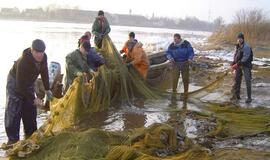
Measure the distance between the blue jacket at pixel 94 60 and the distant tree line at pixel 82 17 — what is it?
58735 millimetres

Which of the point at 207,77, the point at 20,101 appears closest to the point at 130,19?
the point at 207,77

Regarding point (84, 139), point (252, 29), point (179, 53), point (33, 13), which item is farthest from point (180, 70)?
point (33, 13)

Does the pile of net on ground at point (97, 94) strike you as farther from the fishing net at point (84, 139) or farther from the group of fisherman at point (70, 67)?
the group of fisherman at point (70, 67)

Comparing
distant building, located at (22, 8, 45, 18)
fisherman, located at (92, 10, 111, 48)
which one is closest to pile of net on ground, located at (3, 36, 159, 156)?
fisherman, located at (92, 10, 111, 48)

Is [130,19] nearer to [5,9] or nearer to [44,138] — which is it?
[5,9]

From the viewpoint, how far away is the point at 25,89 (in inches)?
250

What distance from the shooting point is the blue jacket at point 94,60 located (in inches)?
381

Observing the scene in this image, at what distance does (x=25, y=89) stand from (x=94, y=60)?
3.54 m

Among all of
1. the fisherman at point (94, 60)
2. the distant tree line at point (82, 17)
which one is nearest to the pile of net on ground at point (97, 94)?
the fisherman at point (94, 60)

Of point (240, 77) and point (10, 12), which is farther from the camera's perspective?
point (10, 12)

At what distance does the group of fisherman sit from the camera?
6309 mm

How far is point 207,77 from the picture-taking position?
17.2 meters

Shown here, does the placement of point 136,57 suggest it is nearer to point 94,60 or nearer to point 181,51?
point 181,51

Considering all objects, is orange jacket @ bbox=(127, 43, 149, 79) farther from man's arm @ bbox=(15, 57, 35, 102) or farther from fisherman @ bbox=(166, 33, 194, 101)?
man's arm @ bbox=(15, 57, 35, 102)
